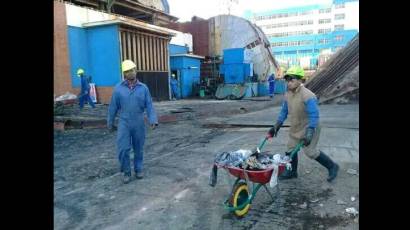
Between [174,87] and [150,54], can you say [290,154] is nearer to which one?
[150,54]

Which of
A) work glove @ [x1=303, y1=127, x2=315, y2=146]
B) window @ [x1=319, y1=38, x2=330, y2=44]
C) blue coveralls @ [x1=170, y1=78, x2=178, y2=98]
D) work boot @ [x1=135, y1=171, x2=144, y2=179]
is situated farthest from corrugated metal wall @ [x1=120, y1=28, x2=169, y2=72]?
window @ [x1=319, y1=38, x2=330, y2=44]

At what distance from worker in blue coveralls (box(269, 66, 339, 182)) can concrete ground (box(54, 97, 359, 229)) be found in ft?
1.56

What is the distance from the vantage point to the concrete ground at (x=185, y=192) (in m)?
3.70

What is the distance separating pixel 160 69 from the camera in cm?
2042

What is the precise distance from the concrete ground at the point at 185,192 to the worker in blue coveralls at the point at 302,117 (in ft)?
1.56

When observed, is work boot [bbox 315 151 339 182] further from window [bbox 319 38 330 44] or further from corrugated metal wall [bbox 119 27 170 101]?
window [bbox 319 38 330 44]

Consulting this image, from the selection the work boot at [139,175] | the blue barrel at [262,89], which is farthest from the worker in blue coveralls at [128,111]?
the blue barrel at [262,89]

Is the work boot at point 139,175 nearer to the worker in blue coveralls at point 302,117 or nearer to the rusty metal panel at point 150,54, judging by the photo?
the worker in blue coveralls at point 302,117

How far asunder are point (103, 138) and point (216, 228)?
6046 mm

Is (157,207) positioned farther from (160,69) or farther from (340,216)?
(160,69)

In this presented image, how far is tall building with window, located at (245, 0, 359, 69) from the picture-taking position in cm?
5641

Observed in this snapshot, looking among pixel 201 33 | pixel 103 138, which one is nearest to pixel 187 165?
pixel 103 138

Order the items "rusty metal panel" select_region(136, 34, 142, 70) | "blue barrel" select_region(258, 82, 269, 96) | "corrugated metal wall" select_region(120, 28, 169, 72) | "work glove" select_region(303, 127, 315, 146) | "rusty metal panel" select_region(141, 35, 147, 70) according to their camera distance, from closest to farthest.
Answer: "work glove" select_region(303, 127, 315, 146), "corrugated metal wall" select_region(120, 28, 169, 72), "rusty metal panel" select_region(136, 34, 142, 70), "rusty metal panel" select_region(141, 35, 147, 70), "blue barrel" select_region(258, 82, 269, 96)
